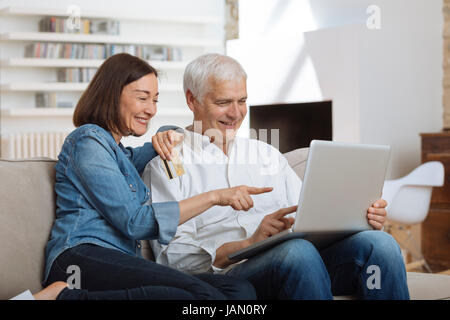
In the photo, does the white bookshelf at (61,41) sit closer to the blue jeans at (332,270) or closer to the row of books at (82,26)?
the row of books at (82,26)

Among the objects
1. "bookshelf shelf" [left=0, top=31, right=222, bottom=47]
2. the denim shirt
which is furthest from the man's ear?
"bookshelf shelf" [left=0, top=31, right=222, bottom=47]

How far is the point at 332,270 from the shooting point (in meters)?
1.91

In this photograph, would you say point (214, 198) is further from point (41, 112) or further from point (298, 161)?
point (41, 112)

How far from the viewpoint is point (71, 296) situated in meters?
1.50

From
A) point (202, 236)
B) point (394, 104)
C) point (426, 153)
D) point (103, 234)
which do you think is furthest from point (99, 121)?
point (394, 104)

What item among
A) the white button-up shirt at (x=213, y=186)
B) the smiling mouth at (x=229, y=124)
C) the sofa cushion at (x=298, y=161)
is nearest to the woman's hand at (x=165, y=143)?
the white button-up shirt at (x=213, y=186)

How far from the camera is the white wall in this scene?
15.8 ft

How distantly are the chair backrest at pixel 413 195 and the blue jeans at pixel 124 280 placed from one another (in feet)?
8.54

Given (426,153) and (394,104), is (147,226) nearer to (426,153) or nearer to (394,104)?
(426,153)

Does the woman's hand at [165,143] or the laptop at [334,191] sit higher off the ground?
the woman's hand at [165,143]

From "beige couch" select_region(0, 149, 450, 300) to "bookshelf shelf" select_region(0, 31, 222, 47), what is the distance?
4801 millimetres

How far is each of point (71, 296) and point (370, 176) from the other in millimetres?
873

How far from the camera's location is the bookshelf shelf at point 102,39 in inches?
248

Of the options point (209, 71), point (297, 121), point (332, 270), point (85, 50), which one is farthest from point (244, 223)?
point (85, 50)
